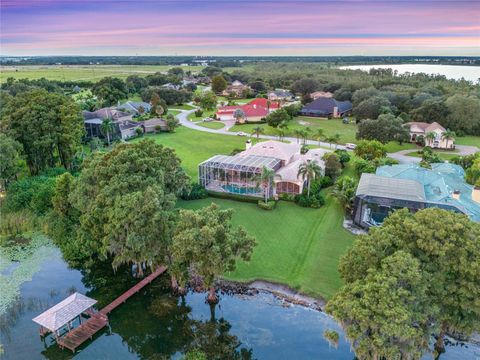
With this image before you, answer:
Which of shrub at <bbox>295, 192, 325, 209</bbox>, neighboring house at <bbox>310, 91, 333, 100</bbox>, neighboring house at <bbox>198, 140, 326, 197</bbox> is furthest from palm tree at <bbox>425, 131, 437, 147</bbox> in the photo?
neighboring house at <bbox>310, 91, 333, 100</bbox>

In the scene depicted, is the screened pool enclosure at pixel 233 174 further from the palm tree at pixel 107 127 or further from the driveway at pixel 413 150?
the palm tree at pixel 107 127

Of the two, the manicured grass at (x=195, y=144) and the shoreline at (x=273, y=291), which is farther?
the manicured grass at (x=195, y=144)

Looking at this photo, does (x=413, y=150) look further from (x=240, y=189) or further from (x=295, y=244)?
(x=295, y=244)

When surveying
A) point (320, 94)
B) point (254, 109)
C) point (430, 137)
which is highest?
point (320, 94)

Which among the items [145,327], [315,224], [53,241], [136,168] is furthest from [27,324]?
[315,224]

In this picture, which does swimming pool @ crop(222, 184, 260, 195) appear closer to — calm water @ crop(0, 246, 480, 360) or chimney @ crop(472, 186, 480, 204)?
calm water @ crop(0, 246, 480, 360)

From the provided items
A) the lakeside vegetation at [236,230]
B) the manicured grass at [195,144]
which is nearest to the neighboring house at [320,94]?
the manicured grass at [195,144]

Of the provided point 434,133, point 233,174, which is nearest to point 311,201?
point 233,174

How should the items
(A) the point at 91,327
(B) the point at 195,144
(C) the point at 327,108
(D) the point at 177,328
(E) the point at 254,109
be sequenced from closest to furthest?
(A) the point at 91,327, (D) the point at 177,328, (B) the point at 195,144, (E) the point at 254,109, (C) the point at 327,108
